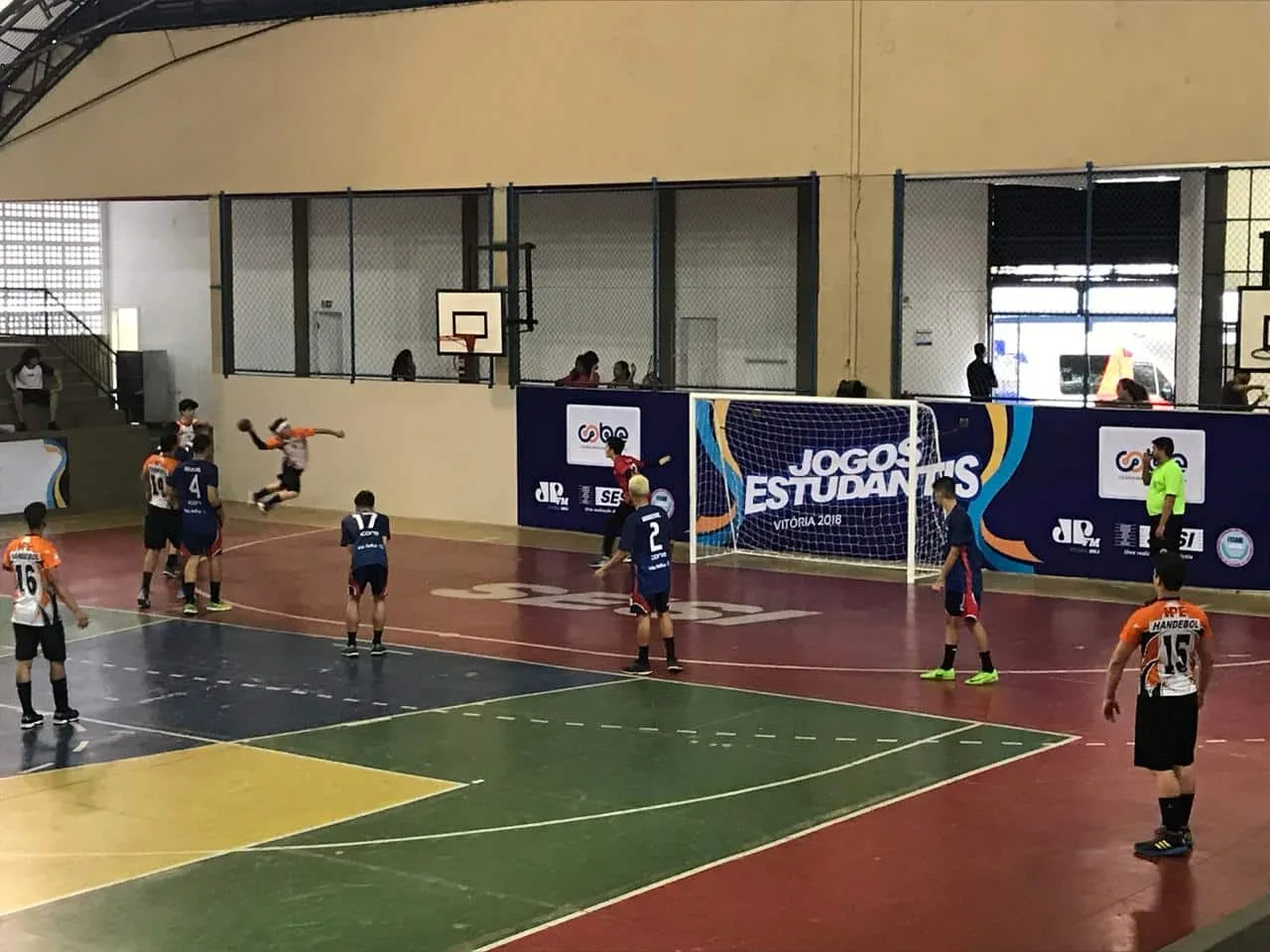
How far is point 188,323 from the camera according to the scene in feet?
130

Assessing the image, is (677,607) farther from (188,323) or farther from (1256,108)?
(188,323)

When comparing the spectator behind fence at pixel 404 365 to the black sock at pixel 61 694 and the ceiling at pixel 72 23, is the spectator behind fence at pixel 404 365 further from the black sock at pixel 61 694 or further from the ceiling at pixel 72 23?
the black sock at pixel 61 694

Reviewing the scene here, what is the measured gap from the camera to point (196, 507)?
902 inches

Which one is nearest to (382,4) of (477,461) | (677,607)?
(477,461)

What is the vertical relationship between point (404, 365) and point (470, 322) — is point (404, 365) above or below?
below

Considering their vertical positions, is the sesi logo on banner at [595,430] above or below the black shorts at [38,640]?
above

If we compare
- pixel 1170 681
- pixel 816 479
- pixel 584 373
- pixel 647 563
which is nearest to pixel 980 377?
pixel 816 479

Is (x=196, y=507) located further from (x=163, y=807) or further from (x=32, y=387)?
(x=32, y=387)

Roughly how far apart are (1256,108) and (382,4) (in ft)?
50.8

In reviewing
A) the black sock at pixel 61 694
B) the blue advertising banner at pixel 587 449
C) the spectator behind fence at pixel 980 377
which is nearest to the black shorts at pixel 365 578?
the black sock at pixel 61 694

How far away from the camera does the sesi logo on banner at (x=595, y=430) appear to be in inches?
1149

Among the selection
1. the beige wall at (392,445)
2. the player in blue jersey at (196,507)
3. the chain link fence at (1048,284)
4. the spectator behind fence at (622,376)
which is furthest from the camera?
the chain link fence at (1048,284)

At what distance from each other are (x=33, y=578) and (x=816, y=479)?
43.1 feet

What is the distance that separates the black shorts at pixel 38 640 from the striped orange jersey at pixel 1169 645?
9759 millimetres
